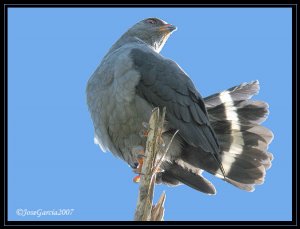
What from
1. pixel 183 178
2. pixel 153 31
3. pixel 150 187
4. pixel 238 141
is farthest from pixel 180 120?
pixel 153 31

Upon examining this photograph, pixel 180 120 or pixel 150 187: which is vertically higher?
pixel 180 120

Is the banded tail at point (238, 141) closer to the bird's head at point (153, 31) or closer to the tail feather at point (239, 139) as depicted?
the tail feather at point (239, 139)

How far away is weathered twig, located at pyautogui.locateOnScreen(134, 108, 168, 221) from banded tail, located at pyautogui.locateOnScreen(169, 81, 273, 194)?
1812 millimetres

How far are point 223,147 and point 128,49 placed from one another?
185 cm

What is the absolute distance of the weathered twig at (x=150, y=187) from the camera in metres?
5.13

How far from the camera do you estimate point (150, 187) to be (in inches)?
209

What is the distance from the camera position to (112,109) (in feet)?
23.2

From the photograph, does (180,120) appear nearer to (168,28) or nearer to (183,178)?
(183,178)

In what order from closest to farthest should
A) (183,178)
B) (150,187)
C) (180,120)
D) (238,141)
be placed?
(150,187)
(180,120)
(183,178)
(238,141)

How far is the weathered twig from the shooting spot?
513 centimetres

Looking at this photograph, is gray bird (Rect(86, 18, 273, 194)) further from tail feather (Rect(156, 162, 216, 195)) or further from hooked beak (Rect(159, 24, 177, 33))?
hooked beak (Rect(159, 24, 177, 33))

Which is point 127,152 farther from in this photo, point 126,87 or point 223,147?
point 223,147

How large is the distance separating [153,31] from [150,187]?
434cm
